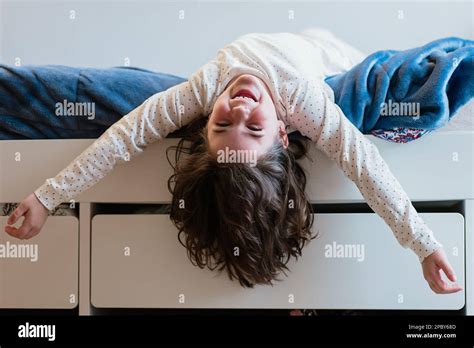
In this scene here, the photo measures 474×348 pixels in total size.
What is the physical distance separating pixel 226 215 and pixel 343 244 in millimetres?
202

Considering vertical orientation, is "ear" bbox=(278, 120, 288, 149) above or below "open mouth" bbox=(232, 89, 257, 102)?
below

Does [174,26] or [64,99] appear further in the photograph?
[174,26]

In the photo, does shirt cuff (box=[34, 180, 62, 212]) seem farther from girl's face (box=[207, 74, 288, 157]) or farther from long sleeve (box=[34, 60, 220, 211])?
girl's face (box=[207, 74, 288, 157])

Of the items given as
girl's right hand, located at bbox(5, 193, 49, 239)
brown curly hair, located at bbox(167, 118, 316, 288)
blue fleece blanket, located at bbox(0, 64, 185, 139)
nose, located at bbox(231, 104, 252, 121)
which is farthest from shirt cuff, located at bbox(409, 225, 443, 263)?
girl's right hand, located at bbox(5, 193, 49, 239)

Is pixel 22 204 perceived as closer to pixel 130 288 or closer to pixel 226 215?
pixel 130 288

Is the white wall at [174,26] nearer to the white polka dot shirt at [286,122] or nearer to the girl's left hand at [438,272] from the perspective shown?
the white polka dot shirt at [286,122]

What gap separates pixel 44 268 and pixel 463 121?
76 cm

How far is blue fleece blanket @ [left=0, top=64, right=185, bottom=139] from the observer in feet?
2.89

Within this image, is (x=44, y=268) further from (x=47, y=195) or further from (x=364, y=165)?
(x=364, y=165)

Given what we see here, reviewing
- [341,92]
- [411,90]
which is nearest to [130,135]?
[341,92]

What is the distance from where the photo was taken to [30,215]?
0.87m

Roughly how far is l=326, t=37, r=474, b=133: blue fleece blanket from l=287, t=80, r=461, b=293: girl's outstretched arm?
1.5 inches

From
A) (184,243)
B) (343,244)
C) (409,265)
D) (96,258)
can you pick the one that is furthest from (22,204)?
(409,265)

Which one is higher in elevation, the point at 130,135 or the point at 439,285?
the point at 130,135
